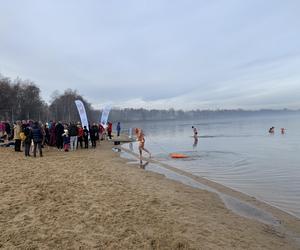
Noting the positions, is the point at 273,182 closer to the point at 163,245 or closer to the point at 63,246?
the point at 163,245

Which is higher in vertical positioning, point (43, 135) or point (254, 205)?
point (43, 135)

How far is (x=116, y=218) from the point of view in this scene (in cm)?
535

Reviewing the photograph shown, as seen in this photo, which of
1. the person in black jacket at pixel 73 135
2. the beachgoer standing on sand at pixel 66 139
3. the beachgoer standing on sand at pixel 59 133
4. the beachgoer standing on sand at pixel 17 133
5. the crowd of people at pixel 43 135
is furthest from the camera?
the beachgoer standing on sand at pixel 59 133

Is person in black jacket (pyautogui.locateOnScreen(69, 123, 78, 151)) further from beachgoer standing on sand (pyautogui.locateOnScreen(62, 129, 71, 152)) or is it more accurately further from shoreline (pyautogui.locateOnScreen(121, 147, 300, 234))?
shoreline (pyautogui.locateOnScreen(121, 147, 300, 234))

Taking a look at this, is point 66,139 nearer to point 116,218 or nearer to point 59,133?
point 59,133

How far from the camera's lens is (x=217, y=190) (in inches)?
360

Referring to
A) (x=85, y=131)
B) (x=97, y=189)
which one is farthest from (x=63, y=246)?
(x=85, y=131)

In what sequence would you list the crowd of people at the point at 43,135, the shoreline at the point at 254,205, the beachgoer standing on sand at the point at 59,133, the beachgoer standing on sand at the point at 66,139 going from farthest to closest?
the beachgoer standing on sand at the point at 59,133, the beachgoer standing on sand at the point at 66,139, the crowd of people at the point at 43,135, the shoreline at the point at 254,205

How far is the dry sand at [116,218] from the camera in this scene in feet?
14.3

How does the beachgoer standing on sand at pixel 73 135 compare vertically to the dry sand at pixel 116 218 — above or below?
above

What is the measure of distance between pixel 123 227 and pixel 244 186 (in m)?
6.56

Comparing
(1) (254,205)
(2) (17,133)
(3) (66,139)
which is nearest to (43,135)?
(2) (17,133)

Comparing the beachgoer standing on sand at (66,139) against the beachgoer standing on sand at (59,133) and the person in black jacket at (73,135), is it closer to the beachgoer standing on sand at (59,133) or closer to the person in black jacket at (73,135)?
the person in black jacket at (73,135)

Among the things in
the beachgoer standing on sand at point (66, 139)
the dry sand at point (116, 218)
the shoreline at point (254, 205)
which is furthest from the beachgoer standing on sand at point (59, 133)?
the shoreline at point (254, 205)
